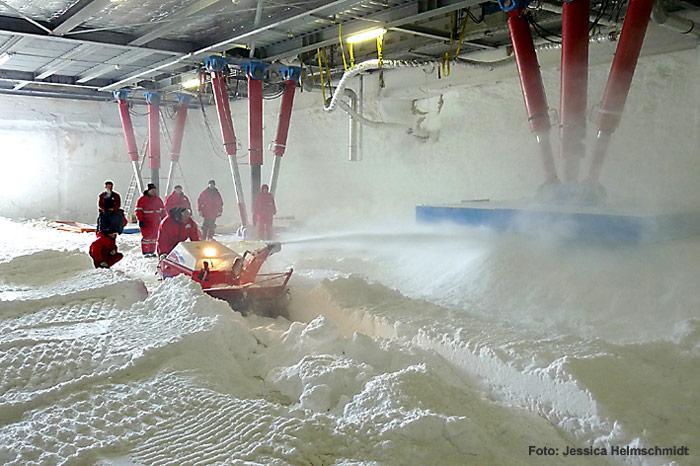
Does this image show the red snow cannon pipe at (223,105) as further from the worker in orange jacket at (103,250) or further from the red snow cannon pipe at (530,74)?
the red snow cannon pipe at (530,74)

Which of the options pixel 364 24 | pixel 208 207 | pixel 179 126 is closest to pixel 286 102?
pixel 208 207

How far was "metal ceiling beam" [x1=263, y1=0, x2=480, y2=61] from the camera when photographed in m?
7.00

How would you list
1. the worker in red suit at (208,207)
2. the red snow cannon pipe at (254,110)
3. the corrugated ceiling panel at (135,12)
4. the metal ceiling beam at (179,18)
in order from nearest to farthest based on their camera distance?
the metal ceiling beam at (179,18)
the corrugated ceiling panel at (135,12)
the red snow cannon pipe at (254,110)
the worker in red suit at (208,207)

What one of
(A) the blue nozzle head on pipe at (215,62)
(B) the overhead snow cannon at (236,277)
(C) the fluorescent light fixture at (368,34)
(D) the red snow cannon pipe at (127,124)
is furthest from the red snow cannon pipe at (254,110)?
(D) the red snow cannon pipe at (127,124)

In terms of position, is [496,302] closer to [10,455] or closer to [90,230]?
[10,455]

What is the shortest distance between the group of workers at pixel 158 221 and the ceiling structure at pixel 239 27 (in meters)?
2.70

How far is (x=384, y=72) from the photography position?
41.5ft

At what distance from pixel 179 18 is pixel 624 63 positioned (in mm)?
6358

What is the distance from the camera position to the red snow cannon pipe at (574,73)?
17.9 feet

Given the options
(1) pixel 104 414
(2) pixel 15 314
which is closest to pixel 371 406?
(1) pixel 104 414

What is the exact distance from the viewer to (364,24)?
26.5 ft

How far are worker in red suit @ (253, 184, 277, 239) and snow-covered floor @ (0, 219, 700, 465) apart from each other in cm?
513

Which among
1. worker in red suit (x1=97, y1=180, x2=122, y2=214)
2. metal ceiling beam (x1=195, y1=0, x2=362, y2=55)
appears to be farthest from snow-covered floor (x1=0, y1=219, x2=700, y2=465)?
metal ceiling beam (x1=195, y1=0, x2=362, y2=55)

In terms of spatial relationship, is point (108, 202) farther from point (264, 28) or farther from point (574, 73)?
point (574, 73)
